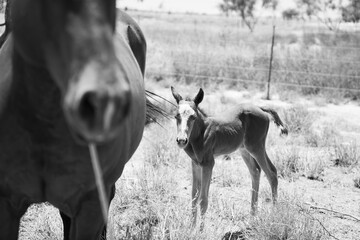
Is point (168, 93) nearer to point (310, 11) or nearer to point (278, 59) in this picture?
point (278, 59)

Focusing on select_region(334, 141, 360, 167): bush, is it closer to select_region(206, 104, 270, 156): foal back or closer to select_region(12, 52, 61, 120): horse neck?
select_region(206, 104, 270, 156): foal back

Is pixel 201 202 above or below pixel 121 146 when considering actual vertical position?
below

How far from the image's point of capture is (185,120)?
470 cm

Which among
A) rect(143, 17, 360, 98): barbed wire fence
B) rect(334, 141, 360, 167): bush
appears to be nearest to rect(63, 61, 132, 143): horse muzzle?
rect(334, 141, 360, 167): bush

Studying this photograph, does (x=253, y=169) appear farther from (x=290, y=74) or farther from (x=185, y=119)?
(x=290, y=74)

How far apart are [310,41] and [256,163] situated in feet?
74.3

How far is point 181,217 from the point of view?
4000 mm

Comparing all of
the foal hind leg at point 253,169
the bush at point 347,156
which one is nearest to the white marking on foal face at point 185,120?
the foal hind leg at point 253,169

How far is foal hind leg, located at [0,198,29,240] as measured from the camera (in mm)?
2205

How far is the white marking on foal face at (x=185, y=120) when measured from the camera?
4.60 m

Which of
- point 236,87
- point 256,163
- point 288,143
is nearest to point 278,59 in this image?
point 236,87

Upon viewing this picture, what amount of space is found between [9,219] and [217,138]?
3.25m

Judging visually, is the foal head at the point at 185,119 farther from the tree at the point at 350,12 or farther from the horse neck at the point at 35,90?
the tree at the point at 350,12

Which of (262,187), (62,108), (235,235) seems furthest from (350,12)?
(62,108)
